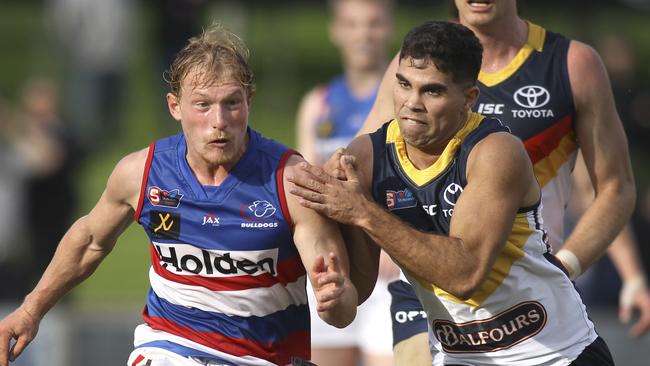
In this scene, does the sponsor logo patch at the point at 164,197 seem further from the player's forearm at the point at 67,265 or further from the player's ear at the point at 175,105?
the player's forearm at the point at 67,265

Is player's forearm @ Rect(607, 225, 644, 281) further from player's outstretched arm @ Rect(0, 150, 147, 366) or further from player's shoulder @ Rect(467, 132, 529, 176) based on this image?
player's outstretched arm @ Rect(0, 150, 147, 366)

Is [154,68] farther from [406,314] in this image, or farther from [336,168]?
[336,168]

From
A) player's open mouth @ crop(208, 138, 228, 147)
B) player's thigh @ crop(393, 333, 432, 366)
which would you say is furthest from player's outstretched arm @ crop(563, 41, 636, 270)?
player's open mouth @ crop(208, 138, 228, 147)

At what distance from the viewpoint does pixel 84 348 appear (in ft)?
36.0

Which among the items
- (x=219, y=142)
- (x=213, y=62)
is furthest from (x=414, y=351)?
(x=213, y=62)

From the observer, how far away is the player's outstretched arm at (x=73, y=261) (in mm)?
5660

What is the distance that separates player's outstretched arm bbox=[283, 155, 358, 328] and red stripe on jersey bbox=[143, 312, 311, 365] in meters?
0.42

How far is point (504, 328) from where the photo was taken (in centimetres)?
518

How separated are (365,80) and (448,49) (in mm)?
3995

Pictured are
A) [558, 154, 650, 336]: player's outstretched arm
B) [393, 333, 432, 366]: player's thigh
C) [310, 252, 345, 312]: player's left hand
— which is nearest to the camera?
[310, 252, 345, 312]: player's left hand

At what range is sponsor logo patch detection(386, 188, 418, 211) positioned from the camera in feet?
17.0

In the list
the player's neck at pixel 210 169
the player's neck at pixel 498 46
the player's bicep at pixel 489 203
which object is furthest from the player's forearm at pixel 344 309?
the player's neck at pixel 498 46

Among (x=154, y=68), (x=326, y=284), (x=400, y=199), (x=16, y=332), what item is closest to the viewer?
(x=326, y=284)

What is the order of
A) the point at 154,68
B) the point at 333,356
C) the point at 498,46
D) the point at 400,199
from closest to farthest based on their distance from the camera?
the point at 400,199 → the point at 498,46 → the point at 333,356 → the point at 154,68
